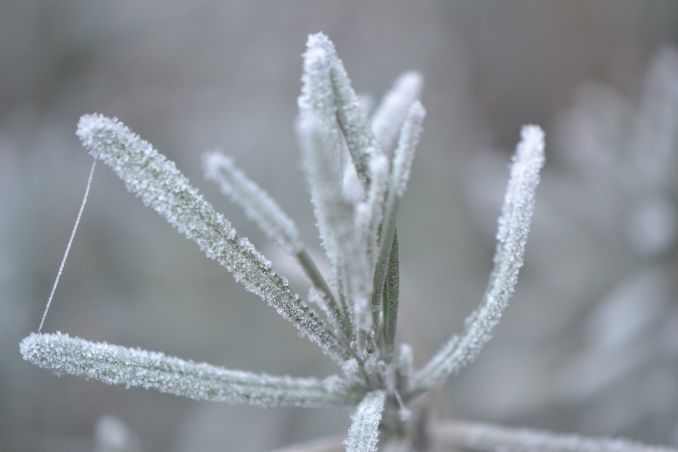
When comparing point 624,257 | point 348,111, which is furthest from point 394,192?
point 624,257

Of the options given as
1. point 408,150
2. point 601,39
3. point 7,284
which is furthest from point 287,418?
point 601,39

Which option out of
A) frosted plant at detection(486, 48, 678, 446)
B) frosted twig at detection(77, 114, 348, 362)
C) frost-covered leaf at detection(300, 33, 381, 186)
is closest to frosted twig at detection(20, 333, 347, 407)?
frosted twig at detection(77, 114, 348, 362)

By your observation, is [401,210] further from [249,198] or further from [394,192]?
[249,198]

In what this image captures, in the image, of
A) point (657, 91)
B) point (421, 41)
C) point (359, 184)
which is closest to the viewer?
point (359, 184)

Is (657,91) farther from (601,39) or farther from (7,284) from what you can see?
(7,284)

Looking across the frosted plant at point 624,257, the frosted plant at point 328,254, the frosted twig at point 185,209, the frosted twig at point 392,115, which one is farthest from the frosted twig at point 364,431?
the frosted plant at point 624,257

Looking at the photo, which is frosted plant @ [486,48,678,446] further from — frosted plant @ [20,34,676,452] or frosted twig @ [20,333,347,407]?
frosted twig @ [20,333,347,407]
